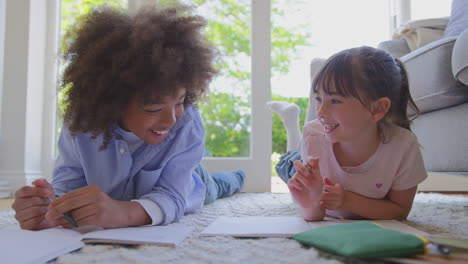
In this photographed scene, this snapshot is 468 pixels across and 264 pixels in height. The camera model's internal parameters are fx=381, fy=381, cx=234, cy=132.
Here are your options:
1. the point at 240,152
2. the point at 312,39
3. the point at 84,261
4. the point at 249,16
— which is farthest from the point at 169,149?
the point at 312,39

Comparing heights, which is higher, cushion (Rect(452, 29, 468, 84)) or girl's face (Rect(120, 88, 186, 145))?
cushion (Rect(452, 29, 468, 84))

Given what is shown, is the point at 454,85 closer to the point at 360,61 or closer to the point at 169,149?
the point at 360,61

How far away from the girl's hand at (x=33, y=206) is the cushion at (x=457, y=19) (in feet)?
5.22

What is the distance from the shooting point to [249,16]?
2.17 m

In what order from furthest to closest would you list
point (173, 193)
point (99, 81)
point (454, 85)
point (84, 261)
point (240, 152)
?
point (240, 152), point (454, 85), point (173, 193), point (99, 81), point (84, 261)

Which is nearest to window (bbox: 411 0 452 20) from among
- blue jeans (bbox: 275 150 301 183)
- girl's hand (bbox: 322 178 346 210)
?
blue jeans (bbox: 275 150 301 183)

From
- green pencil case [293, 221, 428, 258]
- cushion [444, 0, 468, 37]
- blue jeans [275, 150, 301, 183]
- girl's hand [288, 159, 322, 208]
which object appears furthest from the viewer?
cushion [444, 0, 468, 37]

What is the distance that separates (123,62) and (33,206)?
0.33 meters

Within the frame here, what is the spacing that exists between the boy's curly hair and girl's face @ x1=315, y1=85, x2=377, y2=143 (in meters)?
0.30

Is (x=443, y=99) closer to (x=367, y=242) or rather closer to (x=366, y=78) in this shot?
(x=366, y=78)

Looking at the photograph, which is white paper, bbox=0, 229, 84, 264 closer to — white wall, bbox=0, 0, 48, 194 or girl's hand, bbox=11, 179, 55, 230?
girl's hand, bbox=11, 179, 55, 230

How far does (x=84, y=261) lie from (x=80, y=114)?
34cm

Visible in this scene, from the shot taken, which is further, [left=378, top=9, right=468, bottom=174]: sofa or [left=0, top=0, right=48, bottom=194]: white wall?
[left=0, top=0, right=48, bottom=194]: white wall

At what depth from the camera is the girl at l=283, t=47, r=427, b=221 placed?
2.83ft
